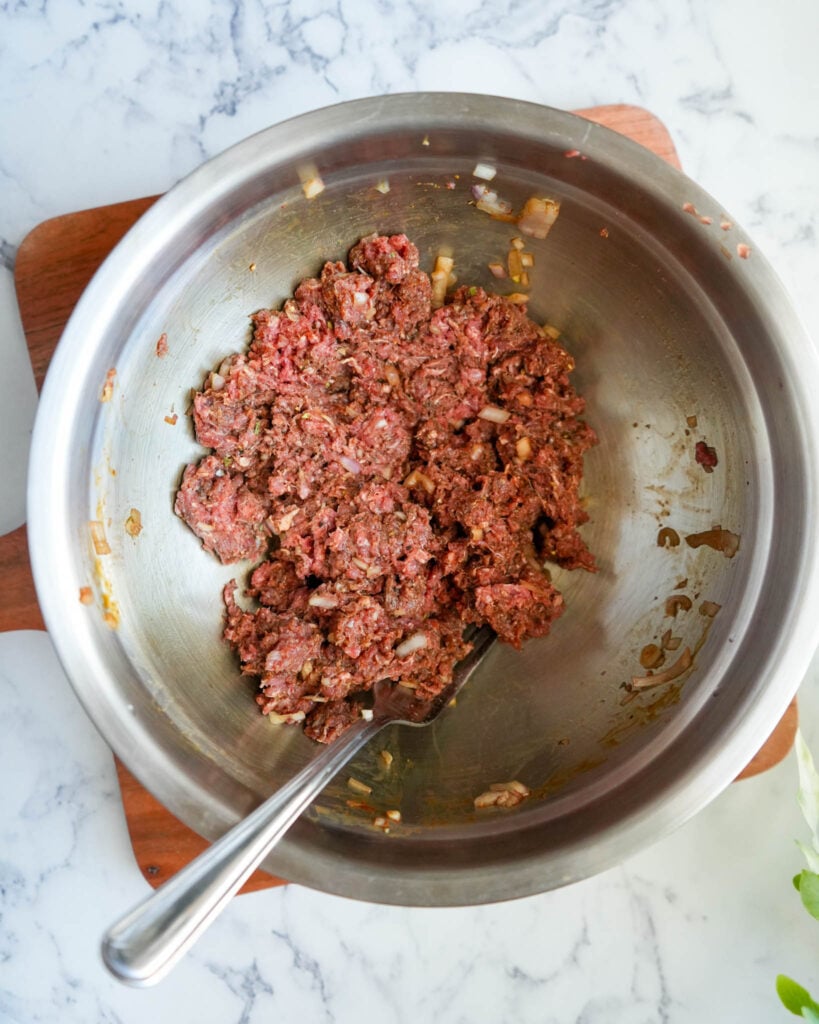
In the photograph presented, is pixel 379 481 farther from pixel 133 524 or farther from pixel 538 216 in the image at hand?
pixel 538 216

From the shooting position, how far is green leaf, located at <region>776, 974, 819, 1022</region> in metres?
2.27

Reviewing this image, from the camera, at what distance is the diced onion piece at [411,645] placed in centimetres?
209

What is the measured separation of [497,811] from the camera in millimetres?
2057

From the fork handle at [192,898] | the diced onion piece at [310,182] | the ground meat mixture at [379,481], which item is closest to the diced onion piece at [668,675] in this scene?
the ground meat mixture at [379,481]

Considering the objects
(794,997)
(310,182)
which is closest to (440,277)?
(310,182)

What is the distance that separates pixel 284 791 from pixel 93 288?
1.18 meters

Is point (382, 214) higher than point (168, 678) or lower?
higher

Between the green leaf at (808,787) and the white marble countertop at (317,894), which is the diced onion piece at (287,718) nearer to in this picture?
the white marble countertop at (317,894)

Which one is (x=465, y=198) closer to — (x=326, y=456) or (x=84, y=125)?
(x=326, y=456)

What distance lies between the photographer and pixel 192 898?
140 centimetres

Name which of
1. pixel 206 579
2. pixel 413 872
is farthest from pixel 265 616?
pixel 413 872

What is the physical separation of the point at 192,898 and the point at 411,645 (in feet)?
2.82

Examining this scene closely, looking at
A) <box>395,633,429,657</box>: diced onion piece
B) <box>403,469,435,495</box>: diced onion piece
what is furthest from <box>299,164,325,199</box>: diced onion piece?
<box>395,633,429,657</box>: diced onion piece

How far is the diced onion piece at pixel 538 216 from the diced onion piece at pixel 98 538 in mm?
1294
